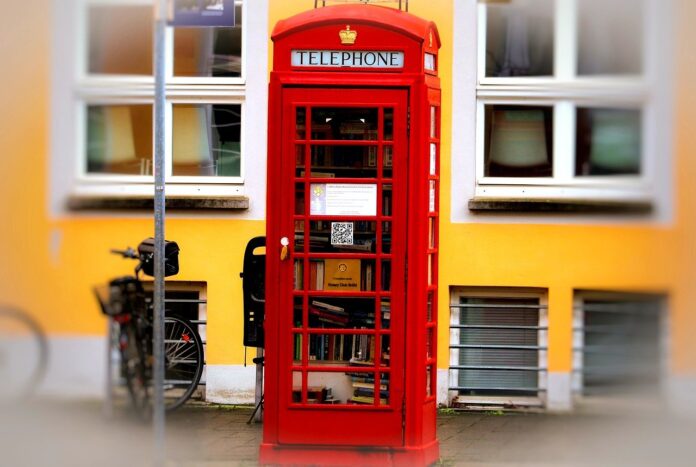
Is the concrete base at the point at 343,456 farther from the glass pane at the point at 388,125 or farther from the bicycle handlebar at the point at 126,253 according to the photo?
the glass pane at the point at 388,125

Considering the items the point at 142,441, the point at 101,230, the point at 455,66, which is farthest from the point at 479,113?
the point at 142,441

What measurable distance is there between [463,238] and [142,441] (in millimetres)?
3363

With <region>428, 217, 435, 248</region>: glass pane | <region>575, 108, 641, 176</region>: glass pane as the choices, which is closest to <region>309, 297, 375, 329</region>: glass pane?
<region>428, 217, 435, 248</region>: glass pane

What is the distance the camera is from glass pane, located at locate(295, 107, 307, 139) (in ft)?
23.3

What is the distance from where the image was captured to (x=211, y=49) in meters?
9.52

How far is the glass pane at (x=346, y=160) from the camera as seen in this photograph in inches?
280

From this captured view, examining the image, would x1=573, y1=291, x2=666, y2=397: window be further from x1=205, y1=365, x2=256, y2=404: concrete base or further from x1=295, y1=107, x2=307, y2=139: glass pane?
x1=205, y1=365, x2=256, y2=404: concrete base

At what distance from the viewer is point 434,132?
24.0 ft

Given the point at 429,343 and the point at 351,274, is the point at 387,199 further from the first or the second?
the point at 429,343

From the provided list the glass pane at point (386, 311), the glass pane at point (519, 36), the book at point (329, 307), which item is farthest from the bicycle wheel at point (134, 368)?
the glass pane at point (519, 36)

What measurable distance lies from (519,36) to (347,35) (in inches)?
108

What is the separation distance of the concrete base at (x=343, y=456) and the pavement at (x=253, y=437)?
13.0 inches

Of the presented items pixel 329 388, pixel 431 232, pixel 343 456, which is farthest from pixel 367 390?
pixel 431 232

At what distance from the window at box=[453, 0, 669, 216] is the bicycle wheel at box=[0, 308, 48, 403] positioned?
363 cm
